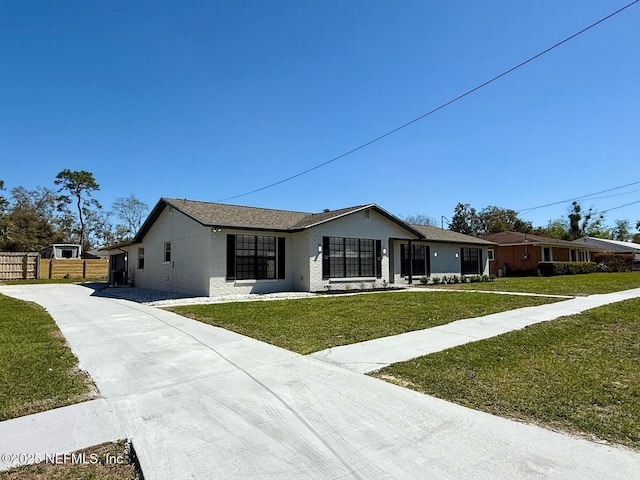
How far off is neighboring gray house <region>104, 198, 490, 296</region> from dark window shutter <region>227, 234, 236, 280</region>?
0.04 meters

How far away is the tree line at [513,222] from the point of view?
59.6m

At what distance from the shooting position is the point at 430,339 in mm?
6934

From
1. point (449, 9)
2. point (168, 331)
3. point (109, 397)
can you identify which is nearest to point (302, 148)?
point (449, 9)

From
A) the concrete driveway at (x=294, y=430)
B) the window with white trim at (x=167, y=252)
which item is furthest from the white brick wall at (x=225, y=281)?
the concrete driveway at (x=294, y=430)

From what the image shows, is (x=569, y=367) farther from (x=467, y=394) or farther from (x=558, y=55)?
(x=558, y=55)

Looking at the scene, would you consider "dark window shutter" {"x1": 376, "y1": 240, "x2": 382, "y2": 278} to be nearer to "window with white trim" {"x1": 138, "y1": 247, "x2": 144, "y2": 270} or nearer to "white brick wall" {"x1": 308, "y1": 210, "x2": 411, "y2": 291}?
"white brick wall" {"x1": 308, "y1": 210, "x2": 411, "y2": 291}

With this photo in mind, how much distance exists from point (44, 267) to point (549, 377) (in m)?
34.5

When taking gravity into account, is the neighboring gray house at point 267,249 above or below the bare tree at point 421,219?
below

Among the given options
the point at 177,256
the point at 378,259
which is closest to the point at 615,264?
the point at 378,259

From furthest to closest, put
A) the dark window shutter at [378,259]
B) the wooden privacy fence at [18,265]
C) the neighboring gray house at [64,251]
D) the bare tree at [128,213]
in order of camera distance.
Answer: the bare tree at [128,213]
the neighboring gray house at [64,251]
the wooden privacy fence at [18,265]
the dark window shutter at [378,259]

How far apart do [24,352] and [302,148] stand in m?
14.6

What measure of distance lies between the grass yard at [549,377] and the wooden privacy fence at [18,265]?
107 feet

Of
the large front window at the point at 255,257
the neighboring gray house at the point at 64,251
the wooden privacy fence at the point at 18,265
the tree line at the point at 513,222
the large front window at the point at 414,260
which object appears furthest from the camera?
the tree line at the point at 513,222

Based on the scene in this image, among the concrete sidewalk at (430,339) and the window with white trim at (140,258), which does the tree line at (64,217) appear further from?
the concrete sidewalk at (430,339)
